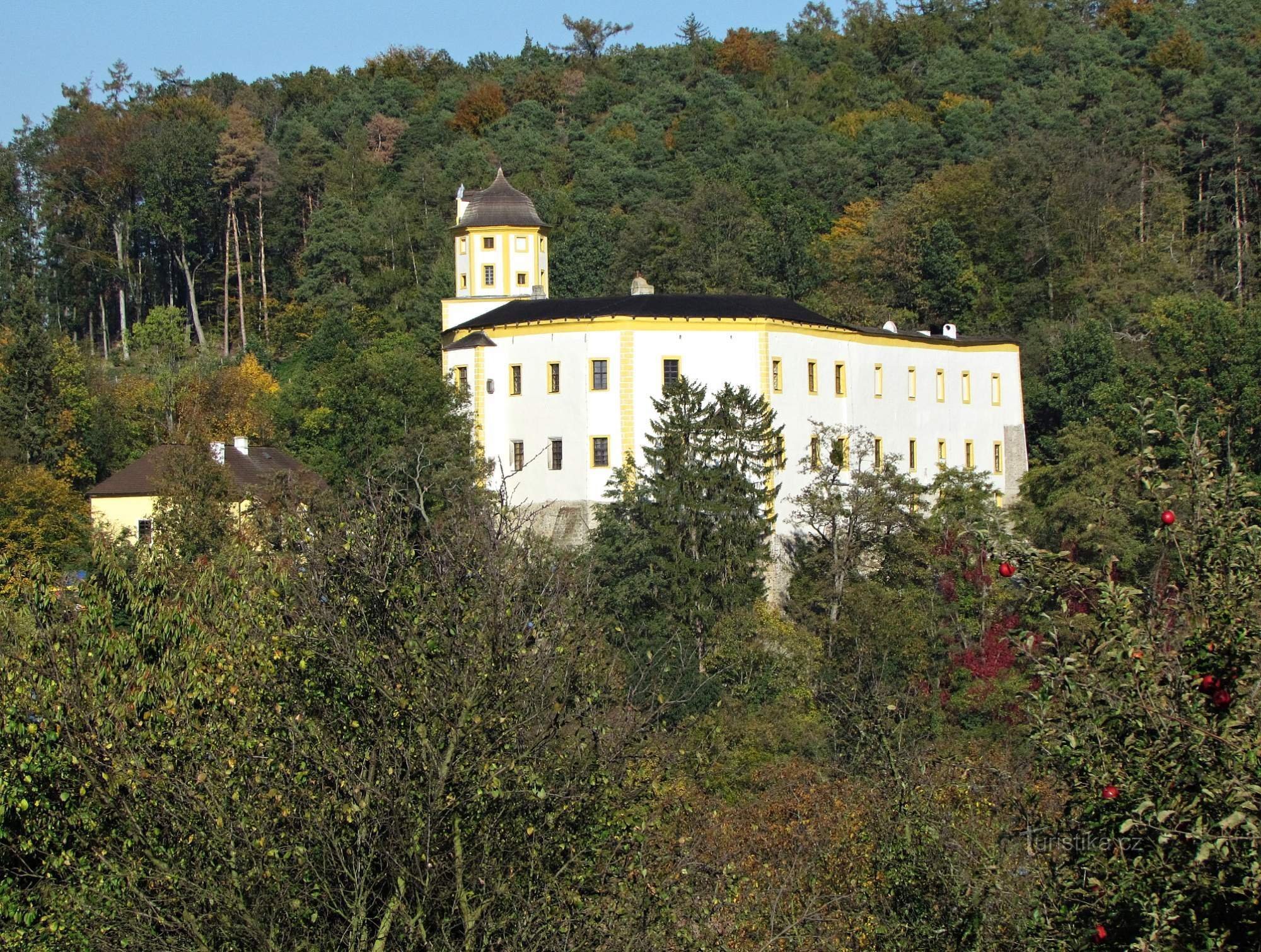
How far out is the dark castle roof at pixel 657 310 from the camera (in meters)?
47.3

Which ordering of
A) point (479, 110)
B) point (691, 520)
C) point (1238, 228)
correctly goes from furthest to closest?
point (479, 110) → point (1238, 228) → point (691, 520)

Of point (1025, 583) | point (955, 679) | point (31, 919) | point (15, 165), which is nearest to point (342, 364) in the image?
point (955, 679)

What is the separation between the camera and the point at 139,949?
462 inches

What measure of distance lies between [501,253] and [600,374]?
38.4 feet

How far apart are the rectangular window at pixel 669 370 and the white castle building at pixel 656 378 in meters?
0.04

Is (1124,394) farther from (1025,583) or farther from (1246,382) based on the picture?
(1025,583)

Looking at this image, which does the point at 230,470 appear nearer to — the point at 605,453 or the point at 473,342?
the point at 473,342

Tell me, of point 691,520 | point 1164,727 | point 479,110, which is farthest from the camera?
point 479,110

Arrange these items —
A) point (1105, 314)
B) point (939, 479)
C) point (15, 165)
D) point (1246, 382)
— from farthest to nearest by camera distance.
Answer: point (15, 165) → point (1105, 314) → point (1246, 382) → point (939, 479)

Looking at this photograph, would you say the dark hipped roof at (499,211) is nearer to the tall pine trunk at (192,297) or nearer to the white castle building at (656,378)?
the white castle building at (656,378)

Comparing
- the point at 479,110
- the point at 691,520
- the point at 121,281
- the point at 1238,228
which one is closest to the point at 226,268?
the point at 121,281

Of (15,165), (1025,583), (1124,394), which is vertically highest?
(15,165)

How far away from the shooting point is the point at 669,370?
47.2 metres

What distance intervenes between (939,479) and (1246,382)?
453 inches
